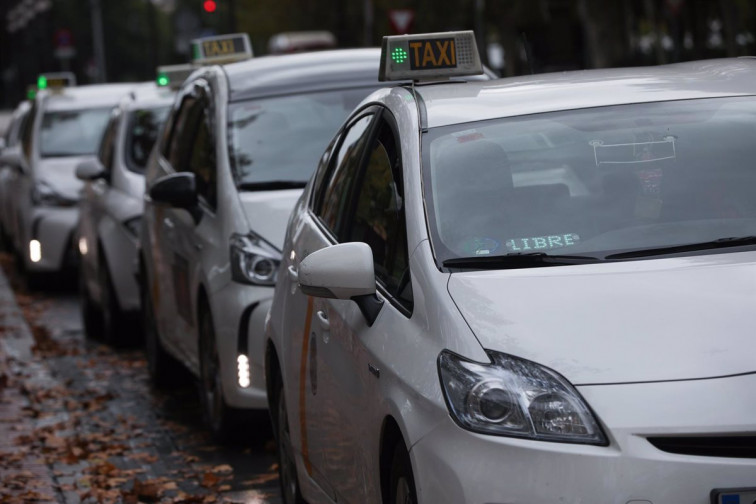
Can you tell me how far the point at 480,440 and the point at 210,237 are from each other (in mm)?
4499

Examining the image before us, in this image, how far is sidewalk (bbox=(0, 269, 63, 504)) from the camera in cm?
748

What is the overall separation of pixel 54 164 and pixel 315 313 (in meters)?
12.3

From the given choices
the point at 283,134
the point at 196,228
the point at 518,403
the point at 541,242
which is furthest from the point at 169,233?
the point at 518,403

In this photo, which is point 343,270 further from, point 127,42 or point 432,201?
point 127,42

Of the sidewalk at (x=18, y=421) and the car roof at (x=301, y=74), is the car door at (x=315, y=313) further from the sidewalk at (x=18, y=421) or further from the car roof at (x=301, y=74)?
the car roof at (x=301, y=74)

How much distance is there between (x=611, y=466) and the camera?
12.3 ft

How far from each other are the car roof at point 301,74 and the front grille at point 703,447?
544 centimetres

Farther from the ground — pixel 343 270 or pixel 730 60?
pixel 730 60

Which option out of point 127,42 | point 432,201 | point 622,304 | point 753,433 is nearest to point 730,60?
point 432,201

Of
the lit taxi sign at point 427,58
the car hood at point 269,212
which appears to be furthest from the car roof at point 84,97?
the lit taxi sign at point 427,58

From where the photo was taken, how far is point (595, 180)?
16.0 feet

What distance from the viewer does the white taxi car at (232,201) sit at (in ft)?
25.6

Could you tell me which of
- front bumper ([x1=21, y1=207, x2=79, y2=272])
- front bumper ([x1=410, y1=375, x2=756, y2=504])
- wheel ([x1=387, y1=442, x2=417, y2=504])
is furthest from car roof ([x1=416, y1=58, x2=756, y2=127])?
front bumper ([x1=21, y1=207, x2=79, y2=272])

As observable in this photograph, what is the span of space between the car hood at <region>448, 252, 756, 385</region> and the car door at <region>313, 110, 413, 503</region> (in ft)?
1.06
